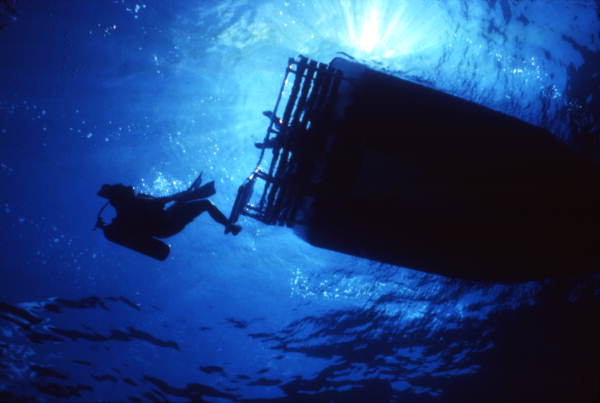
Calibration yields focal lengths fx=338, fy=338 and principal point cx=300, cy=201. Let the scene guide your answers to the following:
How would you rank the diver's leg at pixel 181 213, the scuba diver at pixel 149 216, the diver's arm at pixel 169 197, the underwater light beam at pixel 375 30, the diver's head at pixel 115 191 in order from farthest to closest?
the underwater light beam at pixel 375 30, the diver's leg at pixel 181 213, the diver's arm at pixel 169 197, the scuba diver at pixel 149 216, the diver's head at pixel 115 191

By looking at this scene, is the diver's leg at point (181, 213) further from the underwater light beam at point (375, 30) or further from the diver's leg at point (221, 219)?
the underwater light beam at point (375, 30)

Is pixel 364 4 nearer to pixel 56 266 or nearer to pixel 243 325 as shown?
pixel 243 325

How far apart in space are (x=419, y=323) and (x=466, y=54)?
38.2ft

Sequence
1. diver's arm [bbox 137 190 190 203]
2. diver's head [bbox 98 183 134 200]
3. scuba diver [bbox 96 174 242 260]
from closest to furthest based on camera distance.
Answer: diver's head [bbox 98 183 134 200]
scuba diver [bbox 96 174 242 260]
diver's arm [bbox 137 190 190 203]

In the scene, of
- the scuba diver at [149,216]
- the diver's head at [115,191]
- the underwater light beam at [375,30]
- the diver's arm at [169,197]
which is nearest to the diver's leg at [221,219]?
the scuba diver at [149,216]

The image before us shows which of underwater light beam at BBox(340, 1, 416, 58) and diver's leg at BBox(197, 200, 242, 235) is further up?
underwater light beam at BBox(340, 1, 416, 58)

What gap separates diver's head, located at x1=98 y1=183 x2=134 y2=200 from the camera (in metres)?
6.06

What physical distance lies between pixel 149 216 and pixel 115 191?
741mm

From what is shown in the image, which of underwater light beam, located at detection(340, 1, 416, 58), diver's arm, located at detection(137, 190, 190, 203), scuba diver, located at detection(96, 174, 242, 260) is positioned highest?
underwater light beam, located at detection(340, 1, 416, 58)

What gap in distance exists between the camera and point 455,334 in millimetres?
15555

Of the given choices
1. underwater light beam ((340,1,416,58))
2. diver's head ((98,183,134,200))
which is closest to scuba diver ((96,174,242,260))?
diver's head ((98,183,134,200))

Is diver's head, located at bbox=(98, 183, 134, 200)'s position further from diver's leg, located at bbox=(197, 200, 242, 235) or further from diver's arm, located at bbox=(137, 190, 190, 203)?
diver's leg, located at bbox=(197, 200, 242, 235)

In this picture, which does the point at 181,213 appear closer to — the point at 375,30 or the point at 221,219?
the point at 221,219

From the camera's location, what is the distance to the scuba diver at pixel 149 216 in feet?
20.3
